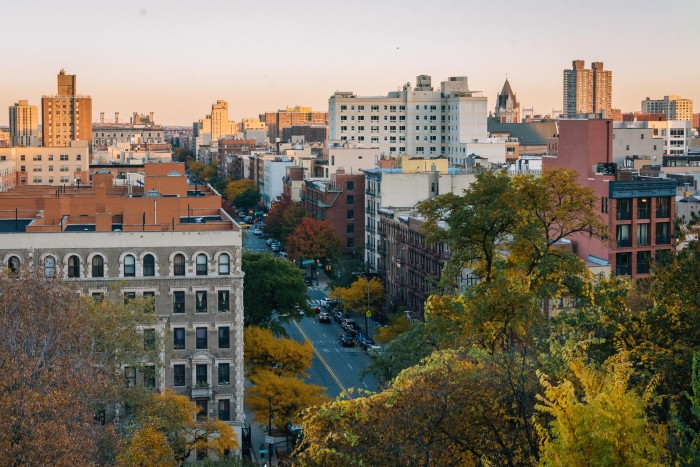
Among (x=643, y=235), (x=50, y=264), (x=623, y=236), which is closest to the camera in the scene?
(x=50, y=264)

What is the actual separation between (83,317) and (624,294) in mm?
18603

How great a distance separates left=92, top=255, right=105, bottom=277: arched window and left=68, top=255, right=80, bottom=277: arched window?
28.4 inches

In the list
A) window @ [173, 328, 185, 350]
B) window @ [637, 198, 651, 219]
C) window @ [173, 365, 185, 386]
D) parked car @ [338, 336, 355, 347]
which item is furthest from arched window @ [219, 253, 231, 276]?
parked car @ [338, 336, 355, 347]

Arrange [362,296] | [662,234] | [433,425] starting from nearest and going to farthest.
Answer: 1. [433,425]
2. [662,234]
3. [362,296]

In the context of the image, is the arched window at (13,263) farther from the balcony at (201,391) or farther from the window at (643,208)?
the window at (643,208)

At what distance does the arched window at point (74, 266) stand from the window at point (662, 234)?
1353 inches

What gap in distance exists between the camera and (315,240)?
120 metres

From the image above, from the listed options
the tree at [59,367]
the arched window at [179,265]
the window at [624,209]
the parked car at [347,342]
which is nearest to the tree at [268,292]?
the parked car at [347,342]

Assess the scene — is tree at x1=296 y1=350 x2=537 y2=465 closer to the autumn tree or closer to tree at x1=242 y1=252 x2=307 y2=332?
tree at x1=242 y1=252 x2=307 y2=332

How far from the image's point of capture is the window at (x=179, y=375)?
55.6 metres

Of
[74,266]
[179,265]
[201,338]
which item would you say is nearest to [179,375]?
[201,338]

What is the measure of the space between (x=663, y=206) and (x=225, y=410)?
30078mm

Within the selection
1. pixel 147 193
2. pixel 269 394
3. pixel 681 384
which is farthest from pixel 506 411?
pixel 147 193

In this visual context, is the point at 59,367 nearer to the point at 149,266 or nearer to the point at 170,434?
the point at 170,434
